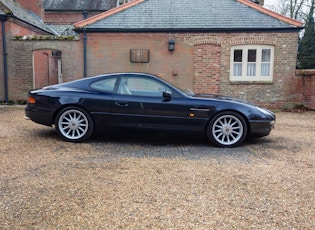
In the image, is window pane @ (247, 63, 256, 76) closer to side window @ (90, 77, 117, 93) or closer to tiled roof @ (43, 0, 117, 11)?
side window @ (90, 77, 117, 93)

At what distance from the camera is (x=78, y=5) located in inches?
1043

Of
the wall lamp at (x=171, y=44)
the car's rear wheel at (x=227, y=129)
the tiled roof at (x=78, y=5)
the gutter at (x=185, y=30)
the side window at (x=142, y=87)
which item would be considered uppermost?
the tiled roof at (x=78, y=5)

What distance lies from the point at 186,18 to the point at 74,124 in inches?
333

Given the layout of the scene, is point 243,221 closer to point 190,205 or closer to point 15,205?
point 190,205

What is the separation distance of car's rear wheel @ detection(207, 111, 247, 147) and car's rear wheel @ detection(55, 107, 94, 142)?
2244 mm

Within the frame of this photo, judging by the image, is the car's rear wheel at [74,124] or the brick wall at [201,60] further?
the brick wall at [201,60]

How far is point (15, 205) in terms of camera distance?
2910 millimetres

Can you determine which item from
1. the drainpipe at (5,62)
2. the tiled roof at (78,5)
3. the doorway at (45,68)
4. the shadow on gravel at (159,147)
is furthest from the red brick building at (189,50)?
the tiled roof at (78,5)

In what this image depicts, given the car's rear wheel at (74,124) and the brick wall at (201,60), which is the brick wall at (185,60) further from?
the car's rear wheel at (74,124)

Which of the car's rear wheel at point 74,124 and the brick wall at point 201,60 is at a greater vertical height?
the brick wall at point 201,60

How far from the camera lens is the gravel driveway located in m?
2.68

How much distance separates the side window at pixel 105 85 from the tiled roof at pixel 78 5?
870 inches

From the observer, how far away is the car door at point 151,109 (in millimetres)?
5480

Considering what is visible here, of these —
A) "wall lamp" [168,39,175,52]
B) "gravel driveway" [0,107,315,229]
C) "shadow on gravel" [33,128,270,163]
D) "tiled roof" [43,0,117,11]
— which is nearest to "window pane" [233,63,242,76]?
"wall lamp" [168,39,175,52]
